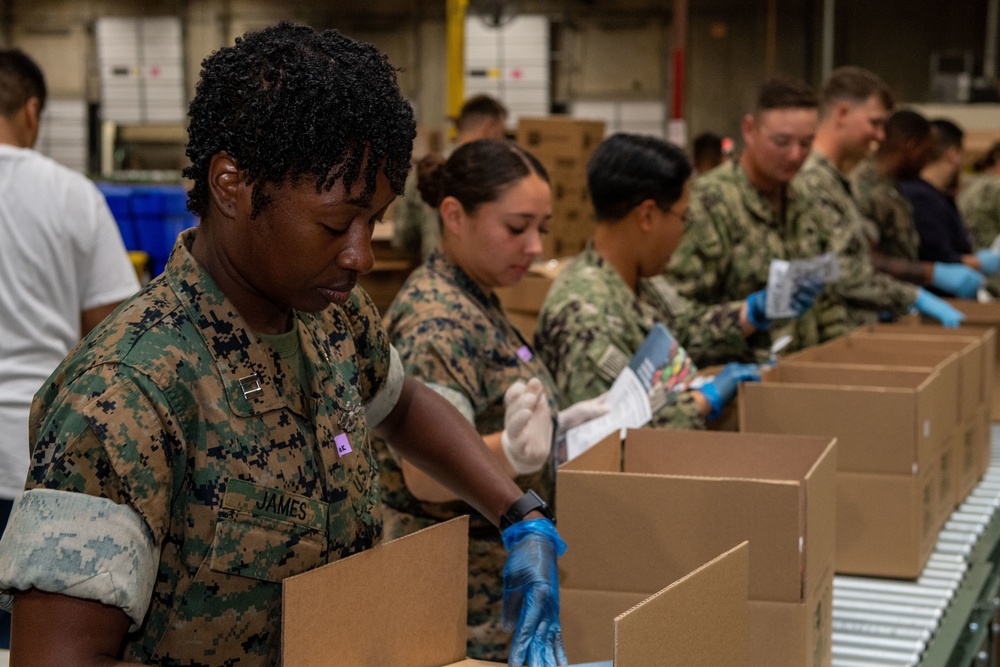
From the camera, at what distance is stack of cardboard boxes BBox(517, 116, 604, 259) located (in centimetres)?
630

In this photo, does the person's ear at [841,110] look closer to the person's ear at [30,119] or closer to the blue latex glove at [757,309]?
the blue latex glove at [757,309]

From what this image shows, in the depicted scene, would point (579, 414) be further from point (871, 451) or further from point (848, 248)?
point (848, 248)

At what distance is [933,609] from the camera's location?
2.18 meters

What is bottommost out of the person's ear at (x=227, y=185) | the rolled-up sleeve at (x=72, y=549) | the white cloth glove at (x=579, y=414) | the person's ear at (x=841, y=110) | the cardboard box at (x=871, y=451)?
the cardboard box at (x=871, y=451)

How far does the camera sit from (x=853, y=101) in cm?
421

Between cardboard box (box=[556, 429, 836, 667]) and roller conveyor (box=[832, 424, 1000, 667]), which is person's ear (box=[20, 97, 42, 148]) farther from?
roller conveyor (box=[832, 424, 1000, 667])

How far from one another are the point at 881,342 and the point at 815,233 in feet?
2.29

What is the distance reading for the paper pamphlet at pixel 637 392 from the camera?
195 cm

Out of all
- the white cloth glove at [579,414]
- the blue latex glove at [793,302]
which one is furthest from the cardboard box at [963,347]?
the white cloth glove at [579,414]

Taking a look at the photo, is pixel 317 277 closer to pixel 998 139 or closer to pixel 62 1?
pixel 998 139

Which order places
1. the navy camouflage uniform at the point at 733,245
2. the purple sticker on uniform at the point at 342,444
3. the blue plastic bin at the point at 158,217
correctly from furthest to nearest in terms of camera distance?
1. the blue plastic bin at the point at 158,217
2. the navy camouflage uniform at the point at 733,245
3. the purple sticker on uniform at the point at 342,444

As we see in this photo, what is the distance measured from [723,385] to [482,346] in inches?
25.8

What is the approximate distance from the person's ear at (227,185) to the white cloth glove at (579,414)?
3.47ft

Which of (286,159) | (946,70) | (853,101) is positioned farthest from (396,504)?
(946,70)
